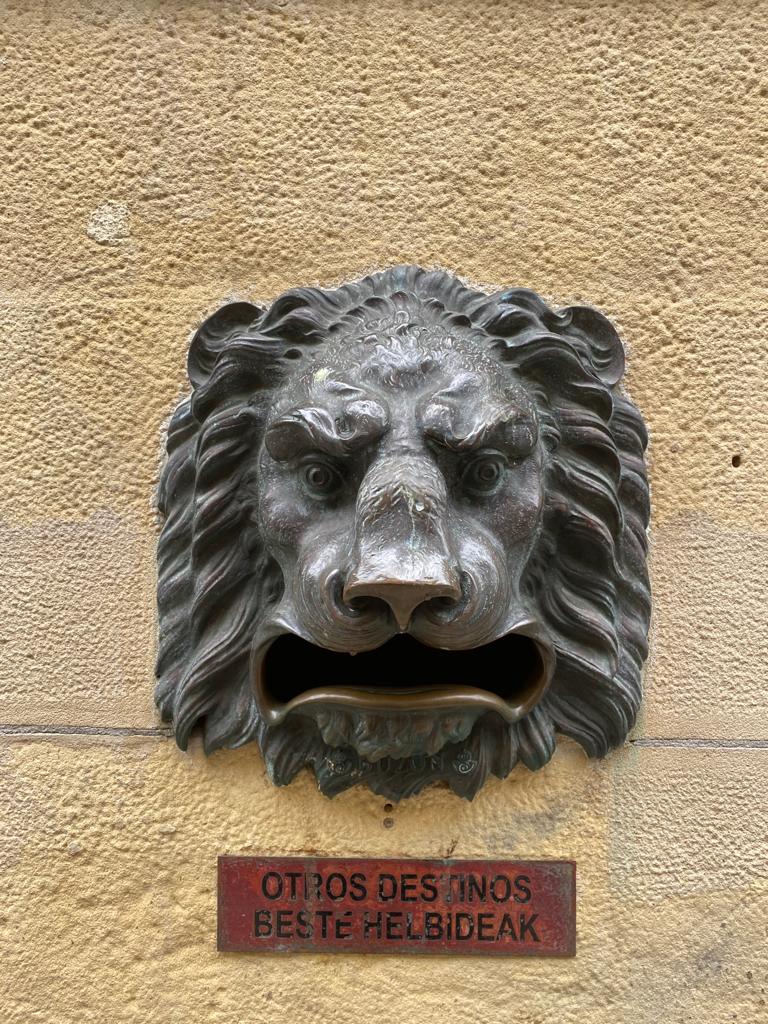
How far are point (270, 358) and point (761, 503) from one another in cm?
65

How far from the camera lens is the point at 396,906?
3.98 feet

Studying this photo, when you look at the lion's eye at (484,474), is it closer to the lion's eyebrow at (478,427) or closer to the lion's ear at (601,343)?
the lion's eyebrow at (478,427)

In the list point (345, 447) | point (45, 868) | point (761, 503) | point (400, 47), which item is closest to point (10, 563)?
point (45, 868)

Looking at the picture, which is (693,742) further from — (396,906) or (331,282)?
(331,282)

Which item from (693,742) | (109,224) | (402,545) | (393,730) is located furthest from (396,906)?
(109,224)

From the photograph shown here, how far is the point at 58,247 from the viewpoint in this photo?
1.30 meters

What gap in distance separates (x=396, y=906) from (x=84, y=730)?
0.45 m

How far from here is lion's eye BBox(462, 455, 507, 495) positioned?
1.06m

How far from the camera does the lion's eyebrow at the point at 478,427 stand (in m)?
1.03

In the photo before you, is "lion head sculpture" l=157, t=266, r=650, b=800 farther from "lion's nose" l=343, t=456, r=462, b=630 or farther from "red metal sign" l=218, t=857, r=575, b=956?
"red metal sign" l=218, t=857, r=575, b=956

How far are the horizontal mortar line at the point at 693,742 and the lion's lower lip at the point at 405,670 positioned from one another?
0.22 meters

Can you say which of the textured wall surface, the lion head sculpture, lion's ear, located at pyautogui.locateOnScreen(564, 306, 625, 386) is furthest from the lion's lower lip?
lion's ear, located at pyautogui.locateOnScreen(564, 306, 625, 386)

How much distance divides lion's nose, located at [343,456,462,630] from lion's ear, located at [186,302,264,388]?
1.07 feet

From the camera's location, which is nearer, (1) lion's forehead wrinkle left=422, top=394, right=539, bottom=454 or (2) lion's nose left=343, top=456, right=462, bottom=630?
(2) lion's nose left=343, top=456, right=462, bottom=630
